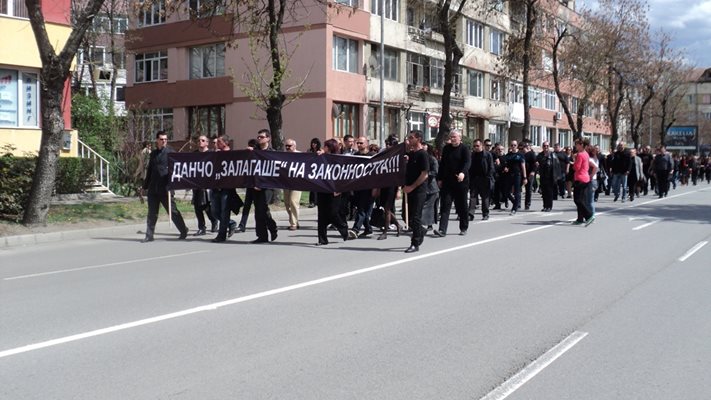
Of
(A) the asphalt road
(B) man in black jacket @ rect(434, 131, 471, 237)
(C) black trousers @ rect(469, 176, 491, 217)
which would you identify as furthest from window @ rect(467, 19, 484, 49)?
(A) the asphalt road

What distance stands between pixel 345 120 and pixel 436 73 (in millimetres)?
9905

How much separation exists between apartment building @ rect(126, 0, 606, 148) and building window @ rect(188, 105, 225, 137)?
2.1 inches

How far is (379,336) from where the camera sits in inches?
248

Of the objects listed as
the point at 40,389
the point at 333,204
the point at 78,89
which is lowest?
the point at 40,389

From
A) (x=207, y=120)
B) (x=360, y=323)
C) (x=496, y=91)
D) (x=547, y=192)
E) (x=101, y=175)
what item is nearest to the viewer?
(x=360, y=323)

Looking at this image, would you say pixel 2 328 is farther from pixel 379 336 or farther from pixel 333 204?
pixel 333 204

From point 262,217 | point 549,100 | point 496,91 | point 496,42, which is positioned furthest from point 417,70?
point 262,217

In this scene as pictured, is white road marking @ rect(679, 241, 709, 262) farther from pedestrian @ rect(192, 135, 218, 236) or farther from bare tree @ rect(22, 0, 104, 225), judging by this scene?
bare tree @ rect(22, 0, 104, 225)

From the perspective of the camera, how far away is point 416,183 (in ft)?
39.2

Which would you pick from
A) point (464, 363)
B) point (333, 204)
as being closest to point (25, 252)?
point (333, 204)

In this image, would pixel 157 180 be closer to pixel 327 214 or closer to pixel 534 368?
pixel 327 214

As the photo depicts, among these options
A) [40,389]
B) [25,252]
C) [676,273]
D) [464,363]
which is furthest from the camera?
[25,252]

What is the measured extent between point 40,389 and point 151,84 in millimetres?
39123

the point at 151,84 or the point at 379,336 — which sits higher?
the point at 151,84
